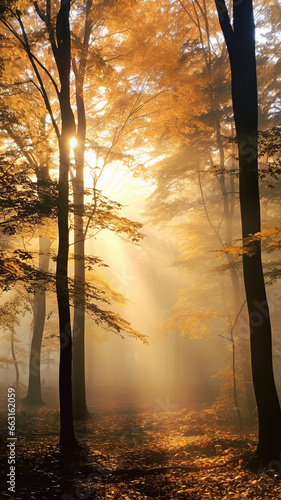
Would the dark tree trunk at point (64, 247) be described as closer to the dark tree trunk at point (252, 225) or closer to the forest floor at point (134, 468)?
the forest floor at point (134, 468)

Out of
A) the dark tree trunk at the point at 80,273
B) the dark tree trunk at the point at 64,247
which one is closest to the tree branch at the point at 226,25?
the dark tree trunk at the point at 64,247

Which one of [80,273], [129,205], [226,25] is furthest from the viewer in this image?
[129,205]

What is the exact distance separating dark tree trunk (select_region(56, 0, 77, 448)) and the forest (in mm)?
29

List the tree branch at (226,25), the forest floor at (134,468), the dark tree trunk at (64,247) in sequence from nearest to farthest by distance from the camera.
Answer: the forest floor at (134,468), the dark tree trunk at (64,247), the tree branch at (226,25)

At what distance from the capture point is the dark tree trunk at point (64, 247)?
6688 mm

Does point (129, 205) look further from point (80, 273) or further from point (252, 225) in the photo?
point (252, 225)

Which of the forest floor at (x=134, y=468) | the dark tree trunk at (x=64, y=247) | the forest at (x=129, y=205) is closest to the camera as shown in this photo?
the forest floor at (x=134, y=468)

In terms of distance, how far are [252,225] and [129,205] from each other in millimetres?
7070

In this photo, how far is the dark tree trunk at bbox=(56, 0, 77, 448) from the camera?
6.69m

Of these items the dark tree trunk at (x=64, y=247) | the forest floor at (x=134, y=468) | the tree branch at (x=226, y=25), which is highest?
the tree branch at (x=226, y=25)

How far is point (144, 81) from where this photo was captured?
11.2m

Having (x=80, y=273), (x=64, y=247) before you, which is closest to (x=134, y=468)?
(x=64, y=247)

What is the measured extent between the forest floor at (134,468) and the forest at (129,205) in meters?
0.04

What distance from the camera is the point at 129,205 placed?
13.3m
